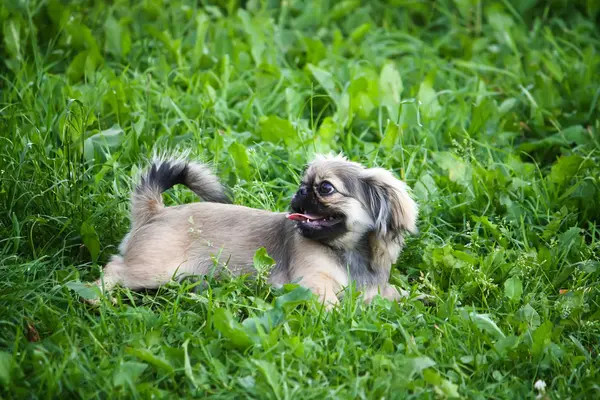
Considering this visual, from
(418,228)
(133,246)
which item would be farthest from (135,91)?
(418,228)

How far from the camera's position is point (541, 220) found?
16.4 feet

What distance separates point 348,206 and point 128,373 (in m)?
1.38

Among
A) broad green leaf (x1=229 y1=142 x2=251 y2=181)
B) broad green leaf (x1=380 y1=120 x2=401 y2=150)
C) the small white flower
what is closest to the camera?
the small white flower

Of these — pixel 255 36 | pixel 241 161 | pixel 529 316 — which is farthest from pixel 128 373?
pixel 255 36

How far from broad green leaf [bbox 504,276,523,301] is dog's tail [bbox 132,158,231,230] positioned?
61.8 inches

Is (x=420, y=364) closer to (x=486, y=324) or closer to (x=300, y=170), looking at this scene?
(x=486, y=324)

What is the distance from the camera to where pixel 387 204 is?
4.20 metres

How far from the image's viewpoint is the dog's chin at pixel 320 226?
4.11m

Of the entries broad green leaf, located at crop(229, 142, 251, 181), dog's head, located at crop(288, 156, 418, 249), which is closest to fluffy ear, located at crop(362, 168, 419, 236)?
dog's head, located at crop(288, 156, 418, 249)

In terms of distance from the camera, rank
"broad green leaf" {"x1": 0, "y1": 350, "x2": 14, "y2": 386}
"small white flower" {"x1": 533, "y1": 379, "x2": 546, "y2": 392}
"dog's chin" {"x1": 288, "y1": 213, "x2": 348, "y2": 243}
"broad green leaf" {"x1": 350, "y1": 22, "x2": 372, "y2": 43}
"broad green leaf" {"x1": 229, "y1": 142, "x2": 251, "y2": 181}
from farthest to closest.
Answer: "broad green leaf" {"x1": 350, "y1": 22, "x2": 372, "y2": 43}, "broad green leaf" {"x1": 229, "y1": 142, "x2": 251, "y2": 181}, "dog's chin" {"x1": 288, "y1": 213, "x2": 348, "y2": 243}, "small white flower" {"x1": 533, "y1": 379, "x2": 546, "y2": 392}, "broad green leaf" {"x1": 0, "y1": 350, "x2": 14, "y2": 386}

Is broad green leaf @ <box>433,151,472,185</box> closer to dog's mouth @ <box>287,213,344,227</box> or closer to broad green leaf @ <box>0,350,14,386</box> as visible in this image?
dog's mouth @ <box>287,213,344,227</box>

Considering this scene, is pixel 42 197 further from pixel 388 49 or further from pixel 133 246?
pixel 388 49

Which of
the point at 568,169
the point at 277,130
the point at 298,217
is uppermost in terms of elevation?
the point at 298,217

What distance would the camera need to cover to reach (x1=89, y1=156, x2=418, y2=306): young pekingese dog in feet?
13.6
